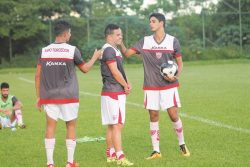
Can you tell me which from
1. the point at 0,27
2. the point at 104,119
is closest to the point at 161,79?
the point at 104,119

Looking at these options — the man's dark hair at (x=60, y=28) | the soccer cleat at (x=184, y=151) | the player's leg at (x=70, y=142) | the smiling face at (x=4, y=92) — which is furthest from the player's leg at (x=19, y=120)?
the man's dark hair at (x=60, y=28)

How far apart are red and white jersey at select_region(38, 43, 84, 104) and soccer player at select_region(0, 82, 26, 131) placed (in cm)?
468

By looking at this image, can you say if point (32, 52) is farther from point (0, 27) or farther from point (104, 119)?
point (104, 119)

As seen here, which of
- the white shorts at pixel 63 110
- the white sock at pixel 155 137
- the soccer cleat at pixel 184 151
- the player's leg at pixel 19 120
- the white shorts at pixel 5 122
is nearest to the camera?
the white shorts at pixel 63 110

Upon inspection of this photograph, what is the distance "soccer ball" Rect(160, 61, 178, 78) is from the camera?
27.8 feet

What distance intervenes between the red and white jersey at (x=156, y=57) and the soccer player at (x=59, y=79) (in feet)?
3.48

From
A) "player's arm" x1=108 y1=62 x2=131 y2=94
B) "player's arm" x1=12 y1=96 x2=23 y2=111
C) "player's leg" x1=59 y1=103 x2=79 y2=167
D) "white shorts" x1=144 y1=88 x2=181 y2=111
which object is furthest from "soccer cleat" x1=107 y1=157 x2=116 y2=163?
"player's arm" x1=12 y1=96 x2=23 y2=111

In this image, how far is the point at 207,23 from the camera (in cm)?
5588

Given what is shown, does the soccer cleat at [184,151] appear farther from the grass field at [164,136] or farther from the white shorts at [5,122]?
the white shorts at [5,122]

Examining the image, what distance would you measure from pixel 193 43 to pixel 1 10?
16.1m

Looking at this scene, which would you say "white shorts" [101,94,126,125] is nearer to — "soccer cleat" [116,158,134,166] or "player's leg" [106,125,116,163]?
"player's leg" [106,125,116,163]

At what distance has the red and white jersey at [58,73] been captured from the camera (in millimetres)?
7680

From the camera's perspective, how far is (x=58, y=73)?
25.3ft

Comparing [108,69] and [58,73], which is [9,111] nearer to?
[108,69]
